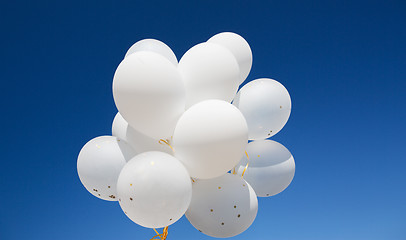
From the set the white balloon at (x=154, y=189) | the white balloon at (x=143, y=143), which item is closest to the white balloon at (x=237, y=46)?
the white balloon at (x=143, y=143)

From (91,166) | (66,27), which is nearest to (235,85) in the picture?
(91,166)

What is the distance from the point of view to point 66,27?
2826 mm

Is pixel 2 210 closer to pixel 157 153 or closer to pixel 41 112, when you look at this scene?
pixel 41 112

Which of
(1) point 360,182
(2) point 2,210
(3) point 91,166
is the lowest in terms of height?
(3) point 91,166

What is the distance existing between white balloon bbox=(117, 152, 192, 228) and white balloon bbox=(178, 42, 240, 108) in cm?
35

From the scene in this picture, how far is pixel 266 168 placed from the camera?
5.55ft

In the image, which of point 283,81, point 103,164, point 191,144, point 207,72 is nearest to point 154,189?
point 191,144

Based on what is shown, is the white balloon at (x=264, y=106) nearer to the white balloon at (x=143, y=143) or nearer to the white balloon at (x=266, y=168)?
the white balloon at (x=266, y=168)

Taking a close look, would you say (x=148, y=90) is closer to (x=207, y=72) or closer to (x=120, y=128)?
(x=207, y=72)

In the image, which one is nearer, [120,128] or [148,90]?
[148,90]

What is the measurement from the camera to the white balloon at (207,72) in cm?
142

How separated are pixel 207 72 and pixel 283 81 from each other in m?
1.82

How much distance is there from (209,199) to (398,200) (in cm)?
248

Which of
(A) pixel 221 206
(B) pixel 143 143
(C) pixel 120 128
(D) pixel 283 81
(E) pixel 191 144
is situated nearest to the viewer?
(E) pixel 191 144
